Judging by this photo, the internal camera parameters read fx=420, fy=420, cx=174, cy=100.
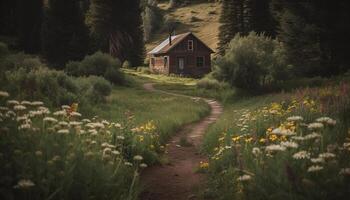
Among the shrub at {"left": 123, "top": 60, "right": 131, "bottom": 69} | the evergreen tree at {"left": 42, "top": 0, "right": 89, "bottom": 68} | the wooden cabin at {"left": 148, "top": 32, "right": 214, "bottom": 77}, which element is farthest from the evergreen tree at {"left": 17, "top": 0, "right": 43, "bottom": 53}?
the wooden cabin at {"left": 148, "top": 32, "right": 214, "bottom": 77}

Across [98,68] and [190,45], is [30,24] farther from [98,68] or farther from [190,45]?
[98,68]

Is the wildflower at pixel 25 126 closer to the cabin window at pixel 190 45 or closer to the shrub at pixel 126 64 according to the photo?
the cabin window at pixel 190 45

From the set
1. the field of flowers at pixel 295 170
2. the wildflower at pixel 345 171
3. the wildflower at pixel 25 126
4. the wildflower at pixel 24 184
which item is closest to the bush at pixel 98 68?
the field of flowers at pixel 295 170

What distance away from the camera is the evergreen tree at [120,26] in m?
55.1

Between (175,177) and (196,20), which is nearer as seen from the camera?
(175,177)

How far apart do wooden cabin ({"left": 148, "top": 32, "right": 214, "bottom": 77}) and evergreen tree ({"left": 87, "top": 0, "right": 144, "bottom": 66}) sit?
3.91m

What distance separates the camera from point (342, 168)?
534 centimetres

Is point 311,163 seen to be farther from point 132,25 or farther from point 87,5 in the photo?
point 87,5

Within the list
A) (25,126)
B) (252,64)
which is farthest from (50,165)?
(252,64)

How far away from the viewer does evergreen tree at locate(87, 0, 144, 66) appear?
5506 centimetres

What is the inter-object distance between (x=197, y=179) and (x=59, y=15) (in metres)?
40.4

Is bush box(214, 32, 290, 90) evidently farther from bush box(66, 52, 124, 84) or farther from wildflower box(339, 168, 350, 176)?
wildflower box(339, 168, 350, 176)

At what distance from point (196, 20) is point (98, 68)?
242 ft

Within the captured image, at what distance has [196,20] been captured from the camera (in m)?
111
